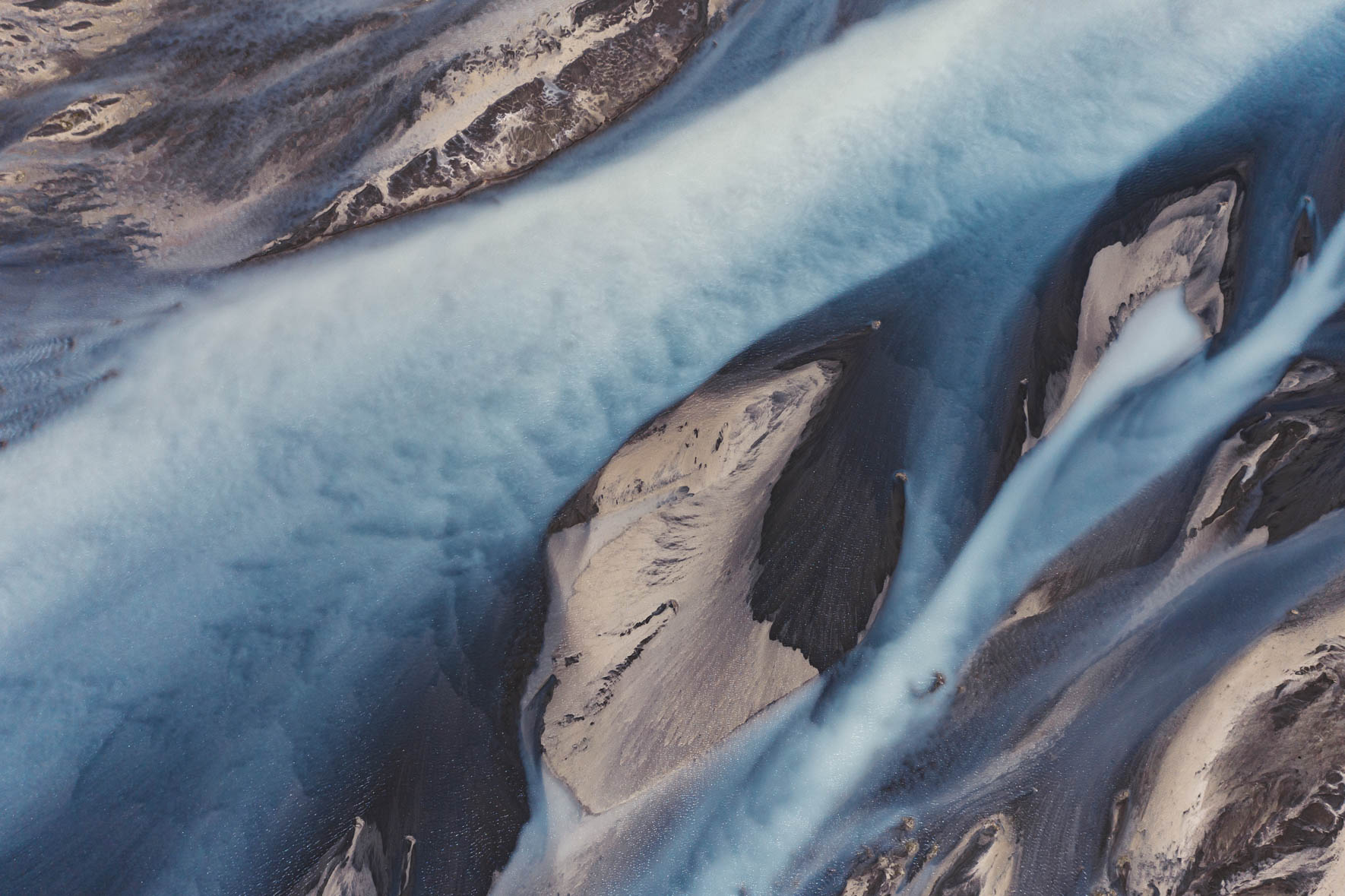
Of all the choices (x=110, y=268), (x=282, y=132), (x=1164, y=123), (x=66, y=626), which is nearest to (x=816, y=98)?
(x=1164, y=123)

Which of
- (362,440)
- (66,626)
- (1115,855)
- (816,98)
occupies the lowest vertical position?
(1115,855)

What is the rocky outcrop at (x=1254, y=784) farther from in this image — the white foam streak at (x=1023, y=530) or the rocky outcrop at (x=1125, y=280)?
the rocky outcrop at (x=1125, y=280)

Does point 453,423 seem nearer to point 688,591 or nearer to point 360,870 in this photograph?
point 688,591

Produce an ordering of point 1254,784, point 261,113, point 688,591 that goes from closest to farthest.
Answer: point 1254,784 < point 688,591 < point 261,113

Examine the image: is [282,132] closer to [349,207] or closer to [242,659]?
[349,207]

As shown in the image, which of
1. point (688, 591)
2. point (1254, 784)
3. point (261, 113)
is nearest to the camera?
point (1254, 784)

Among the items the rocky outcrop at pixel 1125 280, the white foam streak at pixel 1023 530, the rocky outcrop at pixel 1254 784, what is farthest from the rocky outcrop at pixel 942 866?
the rocky outcrop at pixel 1125 280

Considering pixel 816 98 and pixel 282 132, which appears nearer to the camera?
pixel 282 132

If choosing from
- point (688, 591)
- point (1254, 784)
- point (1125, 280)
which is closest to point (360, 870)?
point (688, 591)

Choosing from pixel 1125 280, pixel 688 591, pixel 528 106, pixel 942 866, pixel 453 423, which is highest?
pixel 528 106
